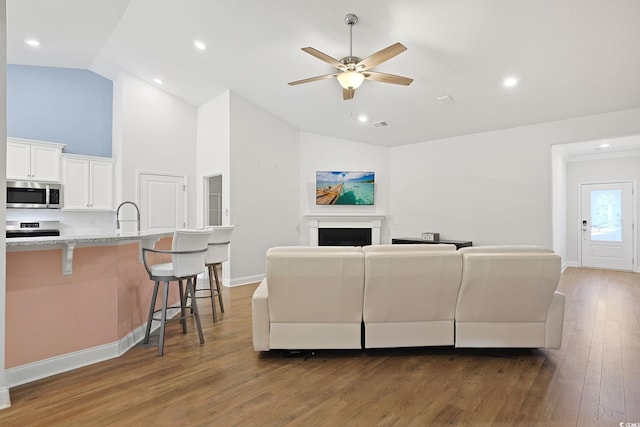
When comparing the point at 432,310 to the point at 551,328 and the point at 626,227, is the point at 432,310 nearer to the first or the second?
the point at 551,328

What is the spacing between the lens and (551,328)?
257 centimetres

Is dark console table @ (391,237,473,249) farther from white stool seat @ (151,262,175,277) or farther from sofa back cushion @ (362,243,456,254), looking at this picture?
white stool seat @ (151,262,175,277)

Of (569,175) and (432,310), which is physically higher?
(569,175)

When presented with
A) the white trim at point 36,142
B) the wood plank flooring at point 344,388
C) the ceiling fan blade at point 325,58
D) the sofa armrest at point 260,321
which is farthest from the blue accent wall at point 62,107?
the sofa armrest at point 260,321

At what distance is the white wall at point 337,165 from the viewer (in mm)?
6930

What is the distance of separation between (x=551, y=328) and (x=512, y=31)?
116 inches

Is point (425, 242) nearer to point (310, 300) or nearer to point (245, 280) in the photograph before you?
point (245, 280)

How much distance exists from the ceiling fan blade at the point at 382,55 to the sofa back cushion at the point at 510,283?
190 cm

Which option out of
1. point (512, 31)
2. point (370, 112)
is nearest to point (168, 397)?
point (512, 31)

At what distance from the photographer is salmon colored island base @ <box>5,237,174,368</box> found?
218cm

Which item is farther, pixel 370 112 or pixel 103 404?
pixel 370 112

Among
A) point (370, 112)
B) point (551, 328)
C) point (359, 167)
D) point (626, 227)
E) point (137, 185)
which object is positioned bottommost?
point (551, 328)

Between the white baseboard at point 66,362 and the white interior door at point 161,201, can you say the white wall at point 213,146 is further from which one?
the white baseboard at point 66,362

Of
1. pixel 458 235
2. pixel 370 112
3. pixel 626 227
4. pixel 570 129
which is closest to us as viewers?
pixel 570 129
